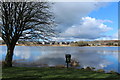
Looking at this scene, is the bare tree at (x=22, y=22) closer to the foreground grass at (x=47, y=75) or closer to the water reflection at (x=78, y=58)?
the water reflection at (x=78, y=58)

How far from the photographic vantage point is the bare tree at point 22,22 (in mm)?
12116

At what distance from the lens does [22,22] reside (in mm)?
12406

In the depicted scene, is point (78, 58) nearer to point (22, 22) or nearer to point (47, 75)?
point (22, 22)

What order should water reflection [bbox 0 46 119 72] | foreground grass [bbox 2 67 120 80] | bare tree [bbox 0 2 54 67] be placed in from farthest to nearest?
water reflection [bbox 0 46 119 72], bare tree [bbox 0 2 54 67], foreground grass [bbox 2 67 120 80]

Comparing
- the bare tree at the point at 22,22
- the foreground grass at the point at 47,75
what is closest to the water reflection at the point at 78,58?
the bare tree at the point at 22,22

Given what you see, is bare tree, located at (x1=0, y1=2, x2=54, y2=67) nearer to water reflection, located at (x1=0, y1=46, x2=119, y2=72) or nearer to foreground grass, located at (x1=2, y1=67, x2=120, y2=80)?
water reflection, located at (x1=0, y1=46, x2=119, y2=72)

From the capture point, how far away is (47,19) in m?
13.1

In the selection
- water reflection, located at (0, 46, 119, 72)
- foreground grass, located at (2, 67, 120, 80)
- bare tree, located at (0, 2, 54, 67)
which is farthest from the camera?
water reflection, located at (0, 46, 119, 72)

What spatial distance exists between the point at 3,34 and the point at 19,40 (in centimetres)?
189

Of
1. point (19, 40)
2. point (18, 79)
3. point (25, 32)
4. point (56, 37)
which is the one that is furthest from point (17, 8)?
point (18, 79)

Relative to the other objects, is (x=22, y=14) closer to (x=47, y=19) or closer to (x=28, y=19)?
(x=28, y=19)

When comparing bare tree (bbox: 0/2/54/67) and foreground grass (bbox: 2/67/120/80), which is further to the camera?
bare tree (bbox: 0/2/54/67)

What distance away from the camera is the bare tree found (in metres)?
12.1

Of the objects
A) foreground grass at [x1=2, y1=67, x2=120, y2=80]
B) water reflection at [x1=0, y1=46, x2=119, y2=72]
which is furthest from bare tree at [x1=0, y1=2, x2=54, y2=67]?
foreground grass at [x1=2, y1=67, x2=120, y2=80]
